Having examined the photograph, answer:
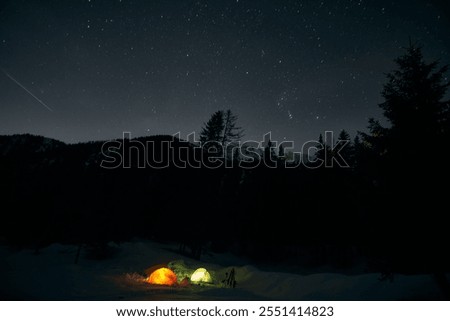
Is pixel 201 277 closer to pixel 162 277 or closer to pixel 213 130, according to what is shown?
pixel 162 277

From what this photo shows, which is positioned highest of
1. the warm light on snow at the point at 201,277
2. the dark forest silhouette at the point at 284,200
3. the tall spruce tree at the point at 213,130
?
the tall spruce tree at the point at 213,130

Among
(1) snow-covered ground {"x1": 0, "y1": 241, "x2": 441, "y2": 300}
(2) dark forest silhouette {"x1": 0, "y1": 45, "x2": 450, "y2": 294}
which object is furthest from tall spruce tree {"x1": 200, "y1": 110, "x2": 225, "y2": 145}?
(1) snow-covered ground {"x1": 0, "y1": 241, "x2": 441, "y2": 300}

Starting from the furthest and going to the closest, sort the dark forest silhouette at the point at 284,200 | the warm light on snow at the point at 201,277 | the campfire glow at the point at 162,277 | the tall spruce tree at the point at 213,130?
1. the tall spruce tree at the point at 213,130
2. the warm light on snow at the point at 201,277
3. the campfire glow at the point at 162,277
4. the dark forest silhouette at the point at 284,200

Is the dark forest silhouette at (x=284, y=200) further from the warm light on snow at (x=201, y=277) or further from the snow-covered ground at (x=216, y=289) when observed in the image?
the warm light on snow at (x=201, y=277)

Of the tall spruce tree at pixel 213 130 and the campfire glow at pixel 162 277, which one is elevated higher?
the tall spruce tree at pixel 213 130

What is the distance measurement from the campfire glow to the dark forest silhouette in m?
8.07

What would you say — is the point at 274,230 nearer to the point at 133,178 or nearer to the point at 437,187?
the point at 133,178

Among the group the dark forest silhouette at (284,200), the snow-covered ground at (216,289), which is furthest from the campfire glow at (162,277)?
the dark forest silhouette at (284,200)

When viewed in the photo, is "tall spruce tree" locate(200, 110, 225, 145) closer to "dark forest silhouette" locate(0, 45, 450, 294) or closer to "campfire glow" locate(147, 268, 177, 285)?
"dark forest silhouette" locate(0, 45, 450, 294)

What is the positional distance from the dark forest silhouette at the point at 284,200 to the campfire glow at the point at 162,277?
8.07 meters

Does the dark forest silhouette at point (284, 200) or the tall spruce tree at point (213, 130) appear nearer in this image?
the dark forest silhouette at point (284, 200)

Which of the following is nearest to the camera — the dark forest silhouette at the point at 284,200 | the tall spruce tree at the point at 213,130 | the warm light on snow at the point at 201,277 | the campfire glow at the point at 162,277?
the dark forest silhouette at the point at 284,200

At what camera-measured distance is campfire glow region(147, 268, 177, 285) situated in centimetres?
1491

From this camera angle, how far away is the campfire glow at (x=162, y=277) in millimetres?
14913
